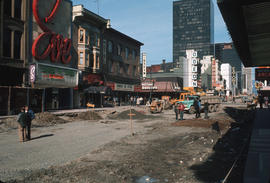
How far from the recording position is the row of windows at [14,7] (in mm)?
23047

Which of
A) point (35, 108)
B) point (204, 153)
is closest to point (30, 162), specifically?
point (204, 153)

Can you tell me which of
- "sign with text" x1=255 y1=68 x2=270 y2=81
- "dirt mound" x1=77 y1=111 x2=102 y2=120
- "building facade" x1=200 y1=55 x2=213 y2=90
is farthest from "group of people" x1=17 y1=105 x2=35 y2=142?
"building facade" x1=200 y1=55 x2=213 y2=90

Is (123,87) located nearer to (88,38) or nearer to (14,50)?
(88,38)

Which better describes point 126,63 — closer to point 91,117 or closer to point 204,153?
point 91,117

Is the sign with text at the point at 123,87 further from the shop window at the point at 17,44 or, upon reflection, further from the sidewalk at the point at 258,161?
the sidewalk at the point at 258,161

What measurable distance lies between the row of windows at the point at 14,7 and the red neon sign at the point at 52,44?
1.70 metres

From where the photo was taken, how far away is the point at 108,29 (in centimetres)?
4175

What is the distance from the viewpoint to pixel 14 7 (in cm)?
2383

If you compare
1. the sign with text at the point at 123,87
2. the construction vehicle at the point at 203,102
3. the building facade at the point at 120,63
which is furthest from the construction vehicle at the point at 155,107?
the sign with text at the point at 123,87

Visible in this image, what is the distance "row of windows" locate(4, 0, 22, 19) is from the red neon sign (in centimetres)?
170

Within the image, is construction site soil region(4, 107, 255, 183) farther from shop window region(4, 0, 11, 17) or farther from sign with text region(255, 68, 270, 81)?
shop window region(4, 0, 11, 17)

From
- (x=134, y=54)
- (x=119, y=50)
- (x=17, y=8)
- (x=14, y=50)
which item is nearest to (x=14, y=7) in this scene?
(x=17, y=8)

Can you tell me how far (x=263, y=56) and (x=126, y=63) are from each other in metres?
40.2

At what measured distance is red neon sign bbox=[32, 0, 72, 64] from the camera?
85.6ft
